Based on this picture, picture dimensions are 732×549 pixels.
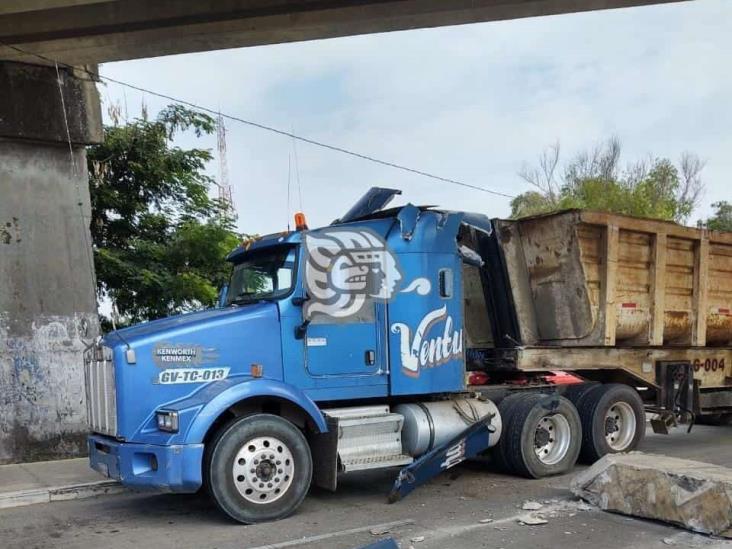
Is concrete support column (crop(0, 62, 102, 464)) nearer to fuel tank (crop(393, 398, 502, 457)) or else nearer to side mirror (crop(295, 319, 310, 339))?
side mirror (crop(295, 319, 310, 339))

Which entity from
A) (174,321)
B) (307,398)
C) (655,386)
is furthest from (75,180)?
(655,386)

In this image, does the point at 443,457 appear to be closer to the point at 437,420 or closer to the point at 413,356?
the point at 437,420

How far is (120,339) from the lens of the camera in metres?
6.71

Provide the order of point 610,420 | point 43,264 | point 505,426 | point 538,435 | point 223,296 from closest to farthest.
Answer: point 223,296 → point 505,426 → point 538,435 → point 610,420 → point 43,264

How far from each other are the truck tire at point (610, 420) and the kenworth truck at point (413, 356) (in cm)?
2

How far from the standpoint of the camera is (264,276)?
299 inches

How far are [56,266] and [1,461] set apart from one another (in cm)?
268

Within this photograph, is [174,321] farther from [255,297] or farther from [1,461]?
[1,461]

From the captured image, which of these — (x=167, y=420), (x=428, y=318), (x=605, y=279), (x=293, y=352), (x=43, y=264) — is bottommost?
(x=167, y=420)

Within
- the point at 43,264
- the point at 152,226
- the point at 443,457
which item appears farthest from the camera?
the point at 152,226

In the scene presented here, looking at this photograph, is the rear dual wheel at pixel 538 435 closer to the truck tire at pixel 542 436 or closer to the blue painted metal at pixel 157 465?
the truck tire at pixel 542 436

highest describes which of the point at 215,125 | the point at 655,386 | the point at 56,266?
the point at 215,125

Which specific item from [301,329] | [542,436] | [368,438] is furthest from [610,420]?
[301,329]

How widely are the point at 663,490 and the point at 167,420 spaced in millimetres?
4286
